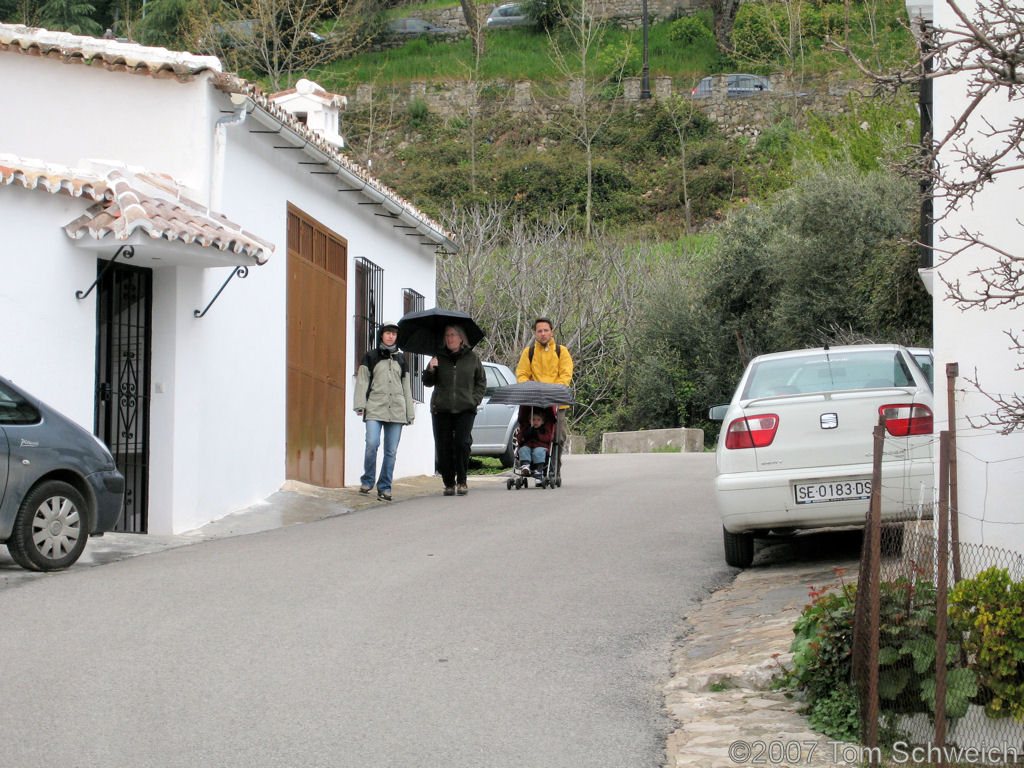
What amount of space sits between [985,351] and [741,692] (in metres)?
2.14

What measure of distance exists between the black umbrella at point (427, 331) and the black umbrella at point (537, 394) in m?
1.22

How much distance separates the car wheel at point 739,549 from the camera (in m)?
9.40

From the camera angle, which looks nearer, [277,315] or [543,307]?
[277,315]

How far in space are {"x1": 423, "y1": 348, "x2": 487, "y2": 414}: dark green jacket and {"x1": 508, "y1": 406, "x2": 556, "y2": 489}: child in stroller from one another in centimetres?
63

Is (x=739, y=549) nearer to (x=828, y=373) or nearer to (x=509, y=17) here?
(x=828, y=373)

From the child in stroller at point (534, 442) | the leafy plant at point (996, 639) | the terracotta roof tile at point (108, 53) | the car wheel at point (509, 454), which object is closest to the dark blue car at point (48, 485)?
the terracotta roof tile at point (108, 53)

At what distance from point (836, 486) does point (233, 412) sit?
6.96 meters

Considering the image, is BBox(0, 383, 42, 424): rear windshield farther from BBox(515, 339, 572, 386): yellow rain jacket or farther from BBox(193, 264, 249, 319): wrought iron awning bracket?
BBox(515, 339, 572, 386): yellow rain jacket

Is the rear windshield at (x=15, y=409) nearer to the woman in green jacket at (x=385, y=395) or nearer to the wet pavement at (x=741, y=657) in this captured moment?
the wet pavement at (x=741, y=657)

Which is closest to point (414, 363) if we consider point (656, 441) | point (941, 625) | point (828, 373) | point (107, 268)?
point (656, 441)

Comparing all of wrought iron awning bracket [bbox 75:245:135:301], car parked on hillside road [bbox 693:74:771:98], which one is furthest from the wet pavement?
car parked on hillside road [bbox 693:74:771:98]

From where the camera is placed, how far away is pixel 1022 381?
6398 mm

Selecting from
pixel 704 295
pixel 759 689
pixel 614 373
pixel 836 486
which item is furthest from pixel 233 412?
pixel 614 373

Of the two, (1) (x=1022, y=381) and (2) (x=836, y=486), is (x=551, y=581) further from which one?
(1) (x=1022, y=381)
